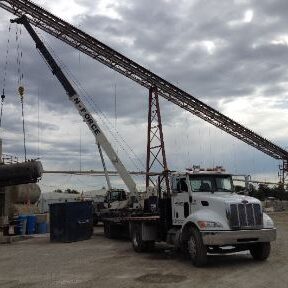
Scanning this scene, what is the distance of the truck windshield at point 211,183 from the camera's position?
15.8 meters

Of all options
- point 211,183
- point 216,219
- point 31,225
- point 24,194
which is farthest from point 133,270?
point 24,194

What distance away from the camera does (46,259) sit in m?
17.3

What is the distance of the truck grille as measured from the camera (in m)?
14.1

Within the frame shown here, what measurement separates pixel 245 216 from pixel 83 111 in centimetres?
1786

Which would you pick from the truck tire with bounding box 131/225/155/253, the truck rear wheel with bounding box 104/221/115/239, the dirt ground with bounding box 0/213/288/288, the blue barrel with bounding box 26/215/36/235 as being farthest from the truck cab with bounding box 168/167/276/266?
the blue barrel with bounding box 26/215/36/235

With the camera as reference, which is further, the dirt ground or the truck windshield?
the truck windshield

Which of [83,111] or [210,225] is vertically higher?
[83,111]

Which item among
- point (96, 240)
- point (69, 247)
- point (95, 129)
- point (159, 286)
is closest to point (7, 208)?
point (95, 129)

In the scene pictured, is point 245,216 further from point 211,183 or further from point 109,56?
point 109,56

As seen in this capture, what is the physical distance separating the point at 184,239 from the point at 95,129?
15941 mm

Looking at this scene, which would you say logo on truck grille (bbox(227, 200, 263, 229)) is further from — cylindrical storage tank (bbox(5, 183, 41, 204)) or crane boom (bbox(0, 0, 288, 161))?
cylindrical storage tank (bbox(5, 183, 41, 204))

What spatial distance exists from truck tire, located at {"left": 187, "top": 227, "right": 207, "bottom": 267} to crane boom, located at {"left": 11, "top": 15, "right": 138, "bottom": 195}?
1311 cm

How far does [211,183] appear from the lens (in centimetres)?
1593

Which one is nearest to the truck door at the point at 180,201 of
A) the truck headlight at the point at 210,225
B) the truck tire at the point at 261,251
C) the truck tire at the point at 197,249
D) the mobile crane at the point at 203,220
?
the mobile crane at the point at 203,220
